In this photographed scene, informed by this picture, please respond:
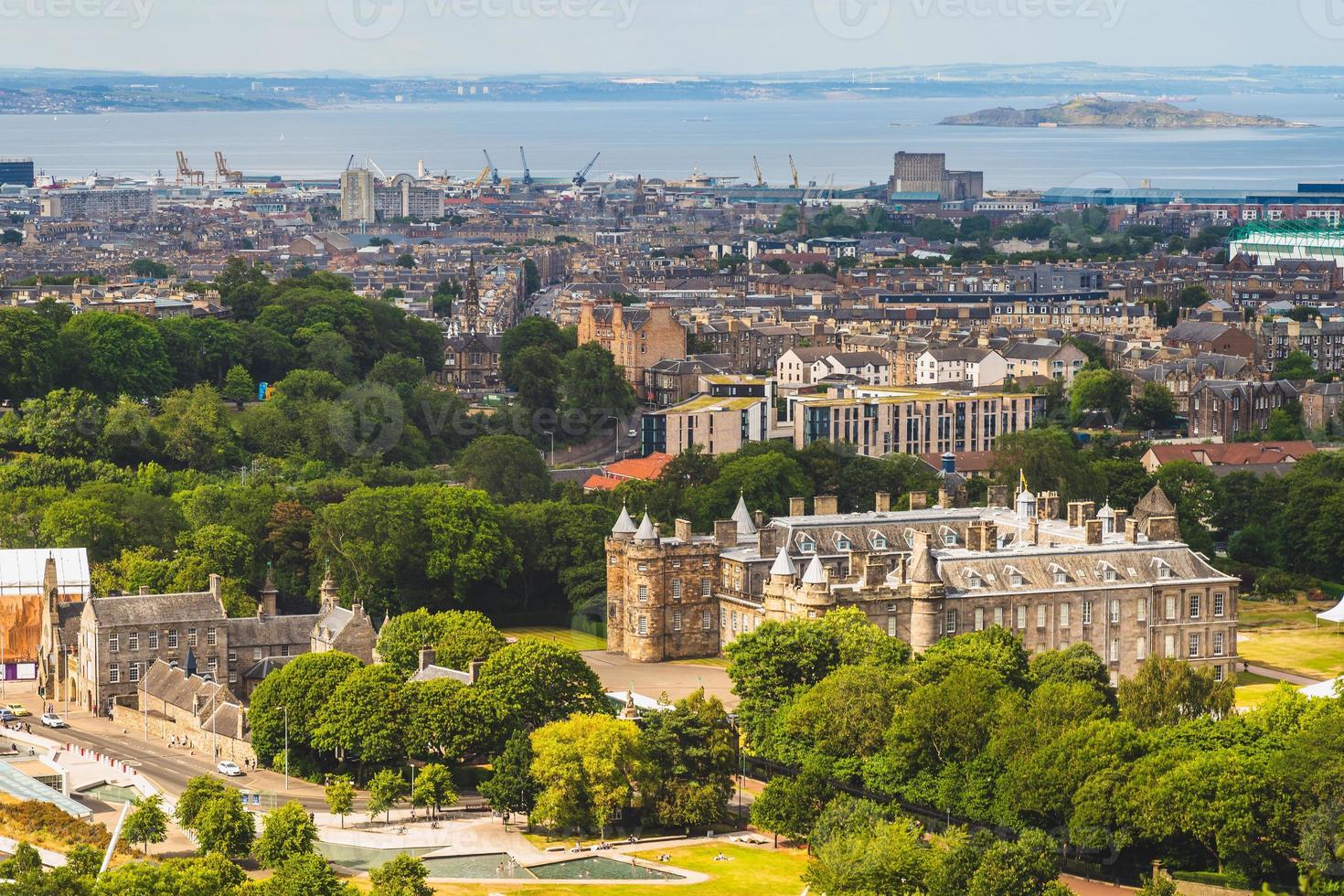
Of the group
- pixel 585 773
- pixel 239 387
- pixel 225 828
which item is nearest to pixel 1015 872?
pixel 585 773

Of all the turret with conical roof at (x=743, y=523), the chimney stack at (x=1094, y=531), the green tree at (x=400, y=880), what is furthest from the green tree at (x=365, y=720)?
the chimney stack at (x=1094, y=531)

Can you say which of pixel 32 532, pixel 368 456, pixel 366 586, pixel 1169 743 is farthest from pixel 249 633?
pixel 368 456

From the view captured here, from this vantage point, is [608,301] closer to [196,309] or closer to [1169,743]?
[196,309]

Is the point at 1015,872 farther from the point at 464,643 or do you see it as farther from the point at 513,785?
the point at 464,643

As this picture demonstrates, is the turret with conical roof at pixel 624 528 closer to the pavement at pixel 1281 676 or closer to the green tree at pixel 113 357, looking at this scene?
the pavement at pixel 1281 676

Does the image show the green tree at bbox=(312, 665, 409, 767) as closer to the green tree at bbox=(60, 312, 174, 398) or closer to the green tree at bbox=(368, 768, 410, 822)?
the green tree at bbox=(368, 768, 410, 822)

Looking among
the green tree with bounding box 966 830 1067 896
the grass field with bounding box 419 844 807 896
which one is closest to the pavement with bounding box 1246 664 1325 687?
the grass field with bounding box 419 844 807 896
